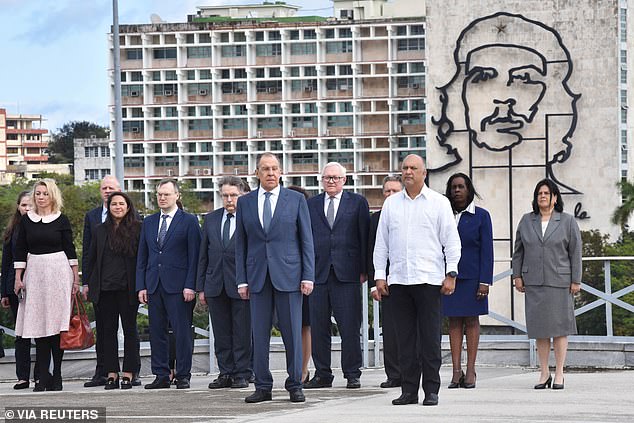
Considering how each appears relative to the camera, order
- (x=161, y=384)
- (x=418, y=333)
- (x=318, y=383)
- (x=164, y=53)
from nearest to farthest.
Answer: (x=418, y=333)
(x=318, y=383)
(x=161, y=384)
(x=164, y=53)

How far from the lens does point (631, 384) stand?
44.0 feet

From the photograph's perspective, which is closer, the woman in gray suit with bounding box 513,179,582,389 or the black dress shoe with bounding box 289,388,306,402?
the black dress shoe with bounding box 289,388,306,402

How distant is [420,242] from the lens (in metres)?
11.6

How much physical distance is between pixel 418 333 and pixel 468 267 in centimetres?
187

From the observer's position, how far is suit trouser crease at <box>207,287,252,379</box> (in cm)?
1431

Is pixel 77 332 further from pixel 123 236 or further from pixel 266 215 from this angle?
pixel 266 215

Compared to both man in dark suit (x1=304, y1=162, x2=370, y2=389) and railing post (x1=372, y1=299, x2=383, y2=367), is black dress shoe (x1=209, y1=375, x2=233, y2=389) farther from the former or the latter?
railing post (x1=372, y1=299, x2=383, y2=367)

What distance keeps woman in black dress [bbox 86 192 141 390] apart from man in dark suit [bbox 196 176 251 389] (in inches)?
28.3

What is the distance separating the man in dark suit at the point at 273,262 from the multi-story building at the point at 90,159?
166 meters

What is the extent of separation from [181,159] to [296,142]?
13.2 m

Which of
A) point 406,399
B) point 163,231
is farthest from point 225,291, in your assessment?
point 406,399

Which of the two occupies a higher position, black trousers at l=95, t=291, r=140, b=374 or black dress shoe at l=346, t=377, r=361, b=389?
black trousers at l=95, t=291, r=140, b=374

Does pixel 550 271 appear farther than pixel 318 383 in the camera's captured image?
A: No

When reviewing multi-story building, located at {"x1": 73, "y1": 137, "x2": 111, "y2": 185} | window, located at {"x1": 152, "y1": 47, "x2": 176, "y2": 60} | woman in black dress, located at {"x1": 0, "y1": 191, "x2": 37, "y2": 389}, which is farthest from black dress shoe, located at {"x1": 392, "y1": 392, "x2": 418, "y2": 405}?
multi-story building, located at {"x1": 73, "y1": 137, "x2": 111, "y2": 185}
